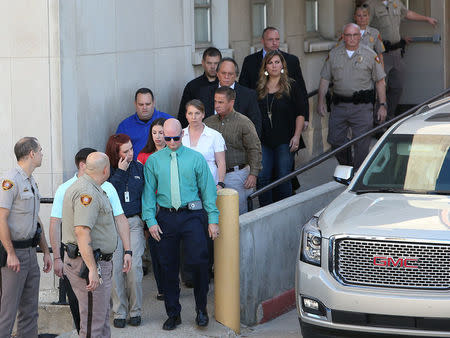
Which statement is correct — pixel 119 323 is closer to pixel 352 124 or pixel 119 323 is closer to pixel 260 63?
pixel 260 63

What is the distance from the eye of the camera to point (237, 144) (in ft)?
32.8

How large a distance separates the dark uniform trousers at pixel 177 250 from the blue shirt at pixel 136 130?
1593mm

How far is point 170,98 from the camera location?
11.6 m

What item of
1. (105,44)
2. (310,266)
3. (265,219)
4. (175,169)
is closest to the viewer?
(310,266)

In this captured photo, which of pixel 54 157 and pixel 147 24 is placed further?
pixel 147 24

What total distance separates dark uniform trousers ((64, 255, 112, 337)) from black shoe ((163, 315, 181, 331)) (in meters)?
1.12

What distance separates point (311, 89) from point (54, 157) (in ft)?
21.2

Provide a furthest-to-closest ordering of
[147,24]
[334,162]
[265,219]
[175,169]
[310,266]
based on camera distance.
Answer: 1. [334,162]
2. [147,24]
3. [265,219]
4. [175,169]
5. [310,266]

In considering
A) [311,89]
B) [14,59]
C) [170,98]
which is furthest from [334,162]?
[14,59]

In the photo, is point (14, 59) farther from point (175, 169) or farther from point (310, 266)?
point (310, 266)

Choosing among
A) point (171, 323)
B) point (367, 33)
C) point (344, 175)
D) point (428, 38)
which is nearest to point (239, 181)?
point (344, 175)

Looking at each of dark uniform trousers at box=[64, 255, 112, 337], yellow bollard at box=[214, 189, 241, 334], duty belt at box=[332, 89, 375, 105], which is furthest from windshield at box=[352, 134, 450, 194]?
duty belt at box=[332, 89, 375, 105]

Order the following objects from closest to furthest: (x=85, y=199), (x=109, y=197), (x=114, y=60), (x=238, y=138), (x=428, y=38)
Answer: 1. (x=85, y=199)
2. (x=109, y=197)
3. (x=238, y=138)
4. (x=114, y=60)
5. (x=428, y=38)

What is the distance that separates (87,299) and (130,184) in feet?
4.73
